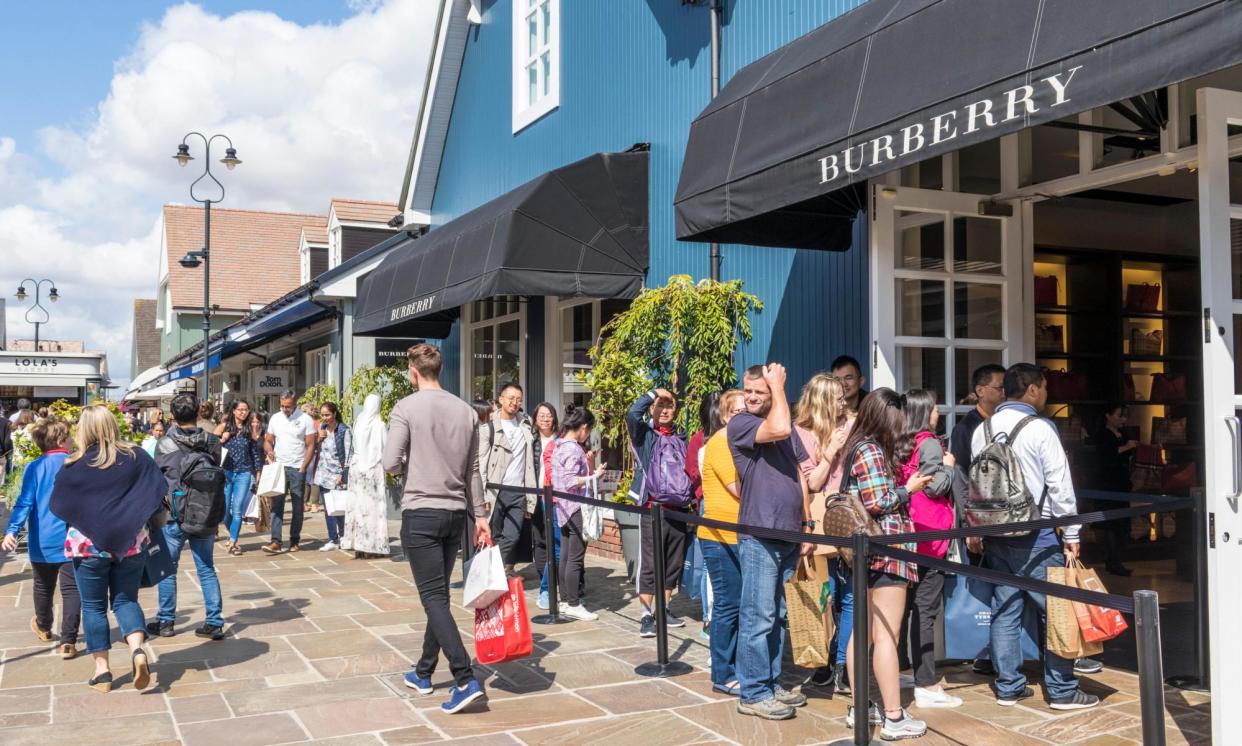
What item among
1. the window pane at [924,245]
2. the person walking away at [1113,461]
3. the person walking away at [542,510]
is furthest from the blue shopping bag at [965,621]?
the person walking away at [1113,461]

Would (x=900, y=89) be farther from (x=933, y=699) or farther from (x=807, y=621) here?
(x=933, y=699)

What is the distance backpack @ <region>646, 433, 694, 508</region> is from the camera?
7.13 m

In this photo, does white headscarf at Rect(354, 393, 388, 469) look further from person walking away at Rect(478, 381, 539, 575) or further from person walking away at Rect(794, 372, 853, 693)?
person walking away at Rect(794, 372, 853, 693)

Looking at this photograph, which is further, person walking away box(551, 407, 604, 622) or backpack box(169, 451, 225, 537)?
person walking away box(551, 407, 604, 622)

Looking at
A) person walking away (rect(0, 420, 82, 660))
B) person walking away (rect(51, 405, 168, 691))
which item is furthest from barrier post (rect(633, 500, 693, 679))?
person walking away (rect(0, 420, 82, 660))

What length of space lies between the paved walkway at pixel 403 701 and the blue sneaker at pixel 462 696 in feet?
Result: 0.22

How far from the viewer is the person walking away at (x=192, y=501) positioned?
23.8 ft

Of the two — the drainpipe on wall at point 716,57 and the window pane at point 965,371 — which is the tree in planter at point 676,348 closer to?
the drainpipe on wall at point 716,57

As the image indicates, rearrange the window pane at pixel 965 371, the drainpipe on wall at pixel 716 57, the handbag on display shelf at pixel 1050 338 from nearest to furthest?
the window pane at pixel 965 371 → the drainpipe on wall at pixel 716 57 → the handbag on display shelf at pixel 1050 338

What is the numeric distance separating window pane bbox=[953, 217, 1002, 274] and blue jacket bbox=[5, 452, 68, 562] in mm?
5929

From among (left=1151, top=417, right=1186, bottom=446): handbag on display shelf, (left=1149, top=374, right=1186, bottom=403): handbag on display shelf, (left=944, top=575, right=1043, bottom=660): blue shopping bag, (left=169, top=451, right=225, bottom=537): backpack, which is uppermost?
(left=1149, top=374, right=1186, bottom=403): handbag on display shelf

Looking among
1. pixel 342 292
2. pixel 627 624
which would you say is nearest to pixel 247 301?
pixel 342 292

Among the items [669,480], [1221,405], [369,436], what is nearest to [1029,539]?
[1221,405]

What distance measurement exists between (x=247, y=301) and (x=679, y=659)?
128ft
